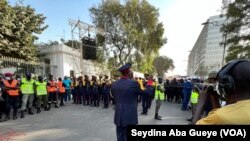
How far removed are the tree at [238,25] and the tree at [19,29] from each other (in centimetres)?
1774

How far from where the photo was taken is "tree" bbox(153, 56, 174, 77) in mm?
98438

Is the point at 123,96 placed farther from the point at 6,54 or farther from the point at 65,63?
the point at 65,63

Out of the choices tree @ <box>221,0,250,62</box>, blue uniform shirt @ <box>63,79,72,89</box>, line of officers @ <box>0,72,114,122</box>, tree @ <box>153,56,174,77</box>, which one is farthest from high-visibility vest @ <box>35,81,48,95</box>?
tree @ <box>153,56,174,77</box>

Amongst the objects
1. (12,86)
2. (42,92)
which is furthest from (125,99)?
(42,92)

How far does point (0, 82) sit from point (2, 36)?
9.87m

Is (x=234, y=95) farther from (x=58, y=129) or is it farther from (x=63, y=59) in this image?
(x=63, y=59)

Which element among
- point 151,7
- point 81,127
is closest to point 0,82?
point 81,127

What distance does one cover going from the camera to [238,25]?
26.4m

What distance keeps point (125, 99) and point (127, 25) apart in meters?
28.1

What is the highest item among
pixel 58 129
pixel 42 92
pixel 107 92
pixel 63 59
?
pixel 63 59

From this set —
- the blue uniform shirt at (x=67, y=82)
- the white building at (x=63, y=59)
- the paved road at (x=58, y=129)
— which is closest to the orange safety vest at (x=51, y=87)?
the blue uniform shirt at (x=67, y=82)

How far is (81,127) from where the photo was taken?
29.1ft

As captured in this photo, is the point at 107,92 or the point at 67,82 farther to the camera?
the point at 67,82

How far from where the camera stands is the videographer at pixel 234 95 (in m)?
1.24
